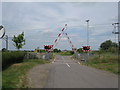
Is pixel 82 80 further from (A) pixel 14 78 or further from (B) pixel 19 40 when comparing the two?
(B) pixel 19 40

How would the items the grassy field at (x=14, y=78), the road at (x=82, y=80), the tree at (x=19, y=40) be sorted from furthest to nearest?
the tree at (x=19, y=40), the road at (x=82, y=80), the grassy field at (x=14, y=78)

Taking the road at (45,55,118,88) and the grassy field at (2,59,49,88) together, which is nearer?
the grassy field at (2,59,49,88)

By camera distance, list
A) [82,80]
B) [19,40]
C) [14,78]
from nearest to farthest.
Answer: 1. [82,80]
2. [14,78]
3. [19,40]

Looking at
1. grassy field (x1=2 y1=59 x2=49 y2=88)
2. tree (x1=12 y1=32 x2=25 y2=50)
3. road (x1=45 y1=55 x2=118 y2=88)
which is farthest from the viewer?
tree (x1=12 y1=32 x2=25 y2=50)

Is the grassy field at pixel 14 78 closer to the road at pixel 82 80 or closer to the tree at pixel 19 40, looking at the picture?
the road at pixel 82 80

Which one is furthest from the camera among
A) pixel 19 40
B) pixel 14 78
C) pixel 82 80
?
pixel 19 40

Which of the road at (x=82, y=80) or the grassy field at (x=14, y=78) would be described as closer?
the grassy field at (x=14, y=78)

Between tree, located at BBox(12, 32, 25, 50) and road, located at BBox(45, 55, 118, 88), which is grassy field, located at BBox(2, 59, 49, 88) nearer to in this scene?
road, located at BBox(45, 55, 118, 88)

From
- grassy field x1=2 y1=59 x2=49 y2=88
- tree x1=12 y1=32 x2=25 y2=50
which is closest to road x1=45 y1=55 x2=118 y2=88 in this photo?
grassy field x1=2 y1=59 x2=49 y2=88

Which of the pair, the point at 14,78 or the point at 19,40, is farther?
the point at 19,40

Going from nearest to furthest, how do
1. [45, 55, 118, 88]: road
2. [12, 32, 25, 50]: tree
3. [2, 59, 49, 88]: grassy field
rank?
[2, 59, 49, 88]: grassy field < [45, 55, 118, 88]: road < [12, 32, 25, 50]: tree

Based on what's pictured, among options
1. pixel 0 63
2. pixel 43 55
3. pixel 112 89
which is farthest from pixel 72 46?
A: pixel 112 89

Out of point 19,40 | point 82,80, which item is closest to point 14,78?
point 82,80

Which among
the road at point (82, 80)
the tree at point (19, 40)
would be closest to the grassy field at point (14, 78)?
the road at point (82, 80)
